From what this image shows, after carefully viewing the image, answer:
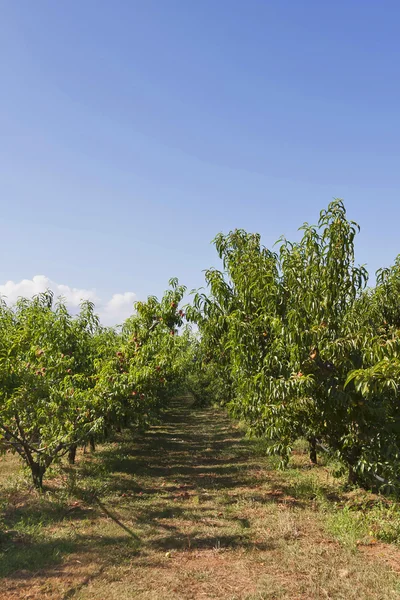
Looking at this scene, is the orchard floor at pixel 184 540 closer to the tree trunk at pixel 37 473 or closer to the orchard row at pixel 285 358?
the tree trunk at pixel 37 473

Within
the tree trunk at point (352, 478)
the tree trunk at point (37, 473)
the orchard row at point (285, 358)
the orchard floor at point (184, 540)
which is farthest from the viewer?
the tree trunk at point (37, 473)

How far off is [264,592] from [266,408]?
106 inches

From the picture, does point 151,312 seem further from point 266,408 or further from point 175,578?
point 175,578

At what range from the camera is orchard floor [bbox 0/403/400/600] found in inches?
216

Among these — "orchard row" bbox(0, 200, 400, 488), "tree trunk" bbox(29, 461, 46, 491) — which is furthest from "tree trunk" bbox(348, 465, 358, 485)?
"tree trunk" bbox(29, 461, 46, 491)

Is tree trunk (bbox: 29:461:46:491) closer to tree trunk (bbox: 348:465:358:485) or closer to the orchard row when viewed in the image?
the orchard row

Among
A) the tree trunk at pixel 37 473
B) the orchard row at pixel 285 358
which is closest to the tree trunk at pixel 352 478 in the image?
the orchard row at pixel 285 358

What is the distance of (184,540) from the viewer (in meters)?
7.23

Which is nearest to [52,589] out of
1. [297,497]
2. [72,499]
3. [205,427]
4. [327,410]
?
[72,499]

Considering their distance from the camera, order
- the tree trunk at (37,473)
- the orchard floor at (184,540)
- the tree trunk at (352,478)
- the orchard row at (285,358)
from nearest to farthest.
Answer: the orchard floor at (184,540) → the orchard row at (285,358) → the tree trunk at (352,478) → the tree trunk at (37,473)

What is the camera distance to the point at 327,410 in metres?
7.23

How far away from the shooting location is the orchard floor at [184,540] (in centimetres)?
549

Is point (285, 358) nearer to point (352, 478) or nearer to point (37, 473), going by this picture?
point (352, 478)

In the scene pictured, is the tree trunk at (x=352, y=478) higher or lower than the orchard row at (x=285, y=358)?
lower
